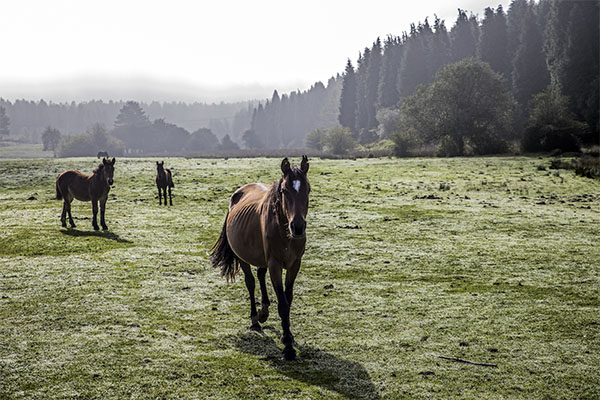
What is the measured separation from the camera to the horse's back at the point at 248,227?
787 centimetres

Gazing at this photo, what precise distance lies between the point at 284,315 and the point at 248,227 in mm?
1779

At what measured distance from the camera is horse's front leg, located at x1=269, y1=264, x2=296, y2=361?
22.7 feet

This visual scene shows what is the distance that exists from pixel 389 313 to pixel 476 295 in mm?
→ 2238

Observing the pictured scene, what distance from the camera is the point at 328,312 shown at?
9.04 m

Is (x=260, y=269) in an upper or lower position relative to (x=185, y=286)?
upper

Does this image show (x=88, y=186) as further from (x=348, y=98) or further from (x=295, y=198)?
(x=348, y=98)

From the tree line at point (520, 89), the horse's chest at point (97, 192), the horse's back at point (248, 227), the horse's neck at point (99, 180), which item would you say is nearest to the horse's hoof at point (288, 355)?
the horse's back at point (248, 227)

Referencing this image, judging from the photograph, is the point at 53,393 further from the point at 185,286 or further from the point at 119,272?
the point at 119,272

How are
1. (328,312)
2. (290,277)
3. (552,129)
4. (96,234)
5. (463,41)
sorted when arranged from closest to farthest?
(290,277), (328,312), (96,234), (552,129), (463,41)

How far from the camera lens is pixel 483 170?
127ft

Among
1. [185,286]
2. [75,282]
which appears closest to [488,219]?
[185,286]

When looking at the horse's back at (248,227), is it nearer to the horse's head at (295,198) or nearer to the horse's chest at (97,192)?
the horse's head at (295,198)

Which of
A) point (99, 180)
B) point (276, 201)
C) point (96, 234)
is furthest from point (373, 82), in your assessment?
point (276, 201)

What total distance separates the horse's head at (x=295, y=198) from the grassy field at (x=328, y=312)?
2074 mm
